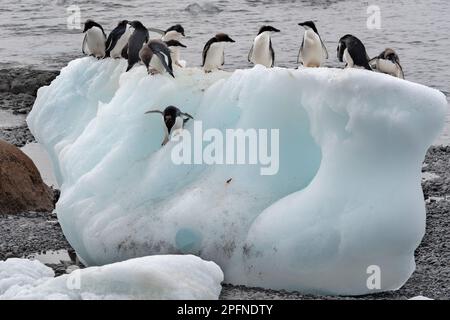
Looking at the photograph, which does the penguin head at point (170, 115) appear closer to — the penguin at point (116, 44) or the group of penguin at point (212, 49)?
the group of penguin at point (212, 49)

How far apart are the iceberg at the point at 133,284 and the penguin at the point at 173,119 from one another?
1.78 meters

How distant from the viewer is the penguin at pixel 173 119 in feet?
30.8

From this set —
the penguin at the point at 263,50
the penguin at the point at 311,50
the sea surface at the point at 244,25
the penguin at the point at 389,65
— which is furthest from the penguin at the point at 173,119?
the sea surface at the point at 244,25

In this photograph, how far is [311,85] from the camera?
351 inches

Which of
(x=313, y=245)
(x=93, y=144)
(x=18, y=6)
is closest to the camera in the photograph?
(x=313, y=245)

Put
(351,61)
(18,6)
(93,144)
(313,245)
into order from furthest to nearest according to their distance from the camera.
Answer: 1. (18,6)
2. (351,61)
3. (93,144)
4. (313,245)

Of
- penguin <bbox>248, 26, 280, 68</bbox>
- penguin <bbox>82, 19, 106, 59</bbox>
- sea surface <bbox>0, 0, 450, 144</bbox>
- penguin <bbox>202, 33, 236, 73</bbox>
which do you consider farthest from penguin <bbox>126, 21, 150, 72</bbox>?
sea surface <bbox>0, 0, 450, 144</bbox>

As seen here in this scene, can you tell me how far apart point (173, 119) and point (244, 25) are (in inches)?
835

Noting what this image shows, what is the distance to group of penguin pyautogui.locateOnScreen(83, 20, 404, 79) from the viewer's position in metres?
10.8

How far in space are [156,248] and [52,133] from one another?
3568mm

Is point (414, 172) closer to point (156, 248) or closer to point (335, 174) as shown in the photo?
point (335, 174)

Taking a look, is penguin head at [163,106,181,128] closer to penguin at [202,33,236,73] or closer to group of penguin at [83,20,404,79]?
group of penguin at [83,20,404,79]

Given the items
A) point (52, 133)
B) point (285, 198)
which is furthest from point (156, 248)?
point (52, 133)
